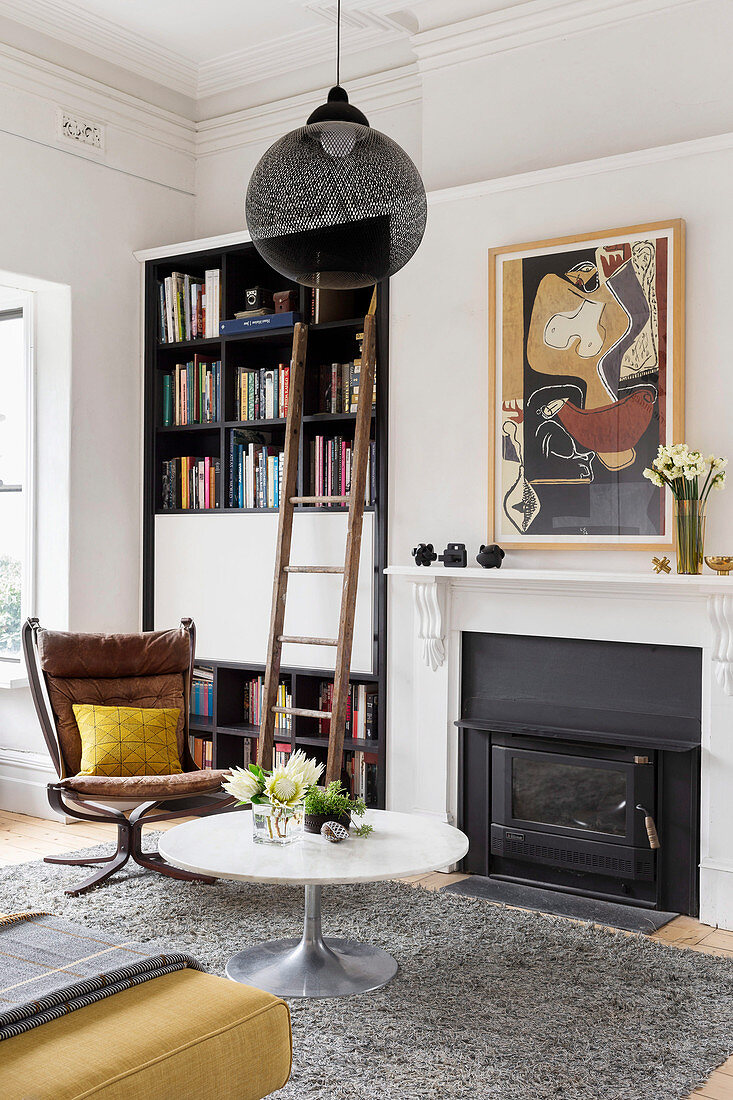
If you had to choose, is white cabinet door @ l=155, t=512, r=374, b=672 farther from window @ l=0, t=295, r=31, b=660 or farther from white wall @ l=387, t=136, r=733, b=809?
window @ l=0, t=295, r=31, b=660

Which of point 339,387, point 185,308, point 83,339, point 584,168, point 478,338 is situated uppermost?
point 584,168

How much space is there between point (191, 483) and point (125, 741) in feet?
4.92

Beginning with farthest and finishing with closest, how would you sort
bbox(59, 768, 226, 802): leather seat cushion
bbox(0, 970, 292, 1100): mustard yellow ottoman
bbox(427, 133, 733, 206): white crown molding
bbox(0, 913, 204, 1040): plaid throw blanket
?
bbox(59, 768, 226, 802): leather seat cushion
bbox(427, 133, 733, 206): white crown molding
bbox(0, 913, 204, 1040): plaid throw blanket
bbox(0, 970, 292, 1100): mustard yellow ottoman

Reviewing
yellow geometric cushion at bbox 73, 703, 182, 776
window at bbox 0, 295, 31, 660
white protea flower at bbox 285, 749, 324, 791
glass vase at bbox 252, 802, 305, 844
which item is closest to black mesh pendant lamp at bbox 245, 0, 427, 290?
white protea flower at bbox 285, 749, 324, 791

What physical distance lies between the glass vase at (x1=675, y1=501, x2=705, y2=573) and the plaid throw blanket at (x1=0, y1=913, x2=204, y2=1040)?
2.22 metres

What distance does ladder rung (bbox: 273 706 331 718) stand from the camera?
443 centimetres

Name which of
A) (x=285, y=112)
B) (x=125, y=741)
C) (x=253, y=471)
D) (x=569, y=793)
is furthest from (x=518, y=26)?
(x=125, y=741)

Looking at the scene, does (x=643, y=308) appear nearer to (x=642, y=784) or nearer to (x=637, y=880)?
(x=642, y=784)

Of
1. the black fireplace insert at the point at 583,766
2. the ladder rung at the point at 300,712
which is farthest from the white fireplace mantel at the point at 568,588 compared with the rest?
the ladder rung at the point at 300,712

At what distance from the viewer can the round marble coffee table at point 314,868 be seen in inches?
111

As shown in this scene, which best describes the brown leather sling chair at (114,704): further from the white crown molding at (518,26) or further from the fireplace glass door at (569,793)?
the white crown molding at (518,26)

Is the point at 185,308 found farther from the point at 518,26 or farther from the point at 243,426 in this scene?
the point at 518,26

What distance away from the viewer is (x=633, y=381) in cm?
379

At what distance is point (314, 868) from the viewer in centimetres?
283
